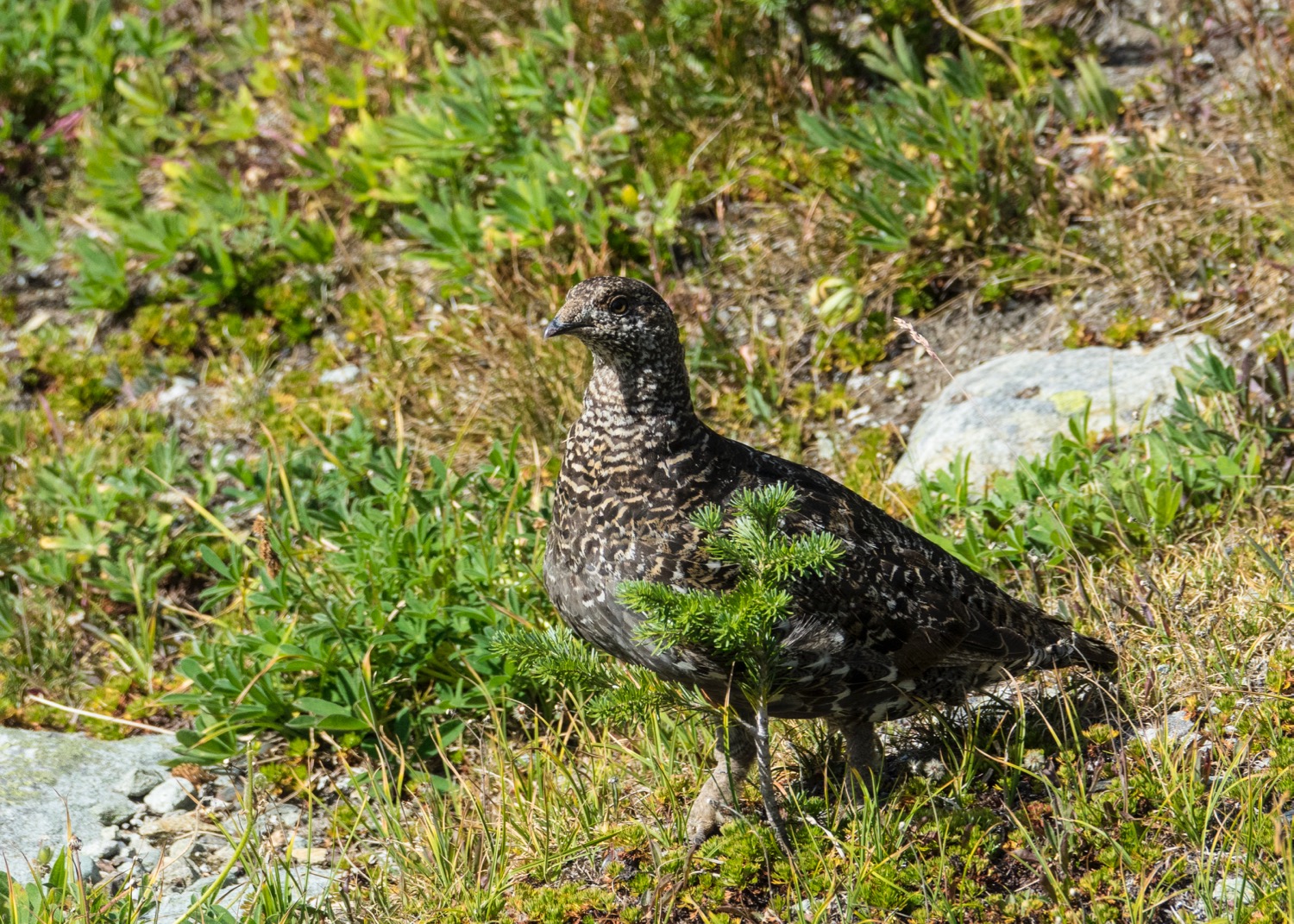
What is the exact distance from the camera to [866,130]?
21.5 ft

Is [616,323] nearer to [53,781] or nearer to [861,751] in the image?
[861,751]

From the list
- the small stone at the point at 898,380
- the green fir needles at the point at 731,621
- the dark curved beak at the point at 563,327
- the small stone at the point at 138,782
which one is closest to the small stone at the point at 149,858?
the small stone at the point at 138,782

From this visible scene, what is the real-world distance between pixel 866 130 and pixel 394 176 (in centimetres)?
276

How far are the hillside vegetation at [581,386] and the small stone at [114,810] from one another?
0.34m

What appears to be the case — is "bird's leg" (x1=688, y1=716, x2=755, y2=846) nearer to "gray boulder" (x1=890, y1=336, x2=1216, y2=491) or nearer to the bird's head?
the bird's head

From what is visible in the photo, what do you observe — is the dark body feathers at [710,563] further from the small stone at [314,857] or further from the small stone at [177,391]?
the small stone at [177,391]

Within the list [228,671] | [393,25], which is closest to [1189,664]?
[228,671]

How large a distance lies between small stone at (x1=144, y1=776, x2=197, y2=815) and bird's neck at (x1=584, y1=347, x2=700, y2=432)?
86.6 inches

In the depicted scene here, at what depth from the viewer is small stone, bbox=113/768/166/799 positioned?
4.67 metres

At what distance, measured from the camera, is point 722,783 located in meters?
4.10

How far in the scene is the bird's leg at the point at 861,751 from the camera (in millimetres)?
3908

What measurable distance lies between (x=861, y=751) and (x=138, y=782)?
269cm

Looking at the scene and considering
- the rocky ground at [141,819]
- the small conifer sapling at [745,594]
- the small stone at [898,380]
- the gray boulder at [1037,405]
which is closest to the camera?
the small conifer sapling at [745,594]

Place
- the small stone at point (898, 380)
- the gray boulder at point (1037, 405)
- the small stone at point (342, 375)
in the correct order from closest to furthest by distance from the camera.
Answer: the gray boulder at point (1037, 405)
the small stone at point (898, 380)
the small stone at point (342, 375)
